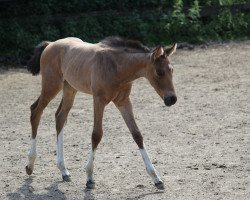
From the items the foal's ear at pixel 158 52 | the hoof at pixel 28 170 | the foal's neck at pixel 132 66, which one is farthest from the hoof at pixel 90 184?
the foal's ear at pixel 158 52

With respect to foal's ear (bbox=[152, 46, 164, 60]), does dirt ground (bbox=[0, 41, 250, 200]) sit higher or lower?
lower

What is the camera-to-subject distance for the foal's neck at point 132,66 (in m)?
6.11

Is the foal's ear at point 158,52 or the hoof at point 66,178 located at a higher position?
the foal's ear at point 158,52

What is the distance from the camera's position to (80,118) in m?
9.14

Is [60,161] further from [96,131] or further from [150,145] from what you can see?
[150,145]

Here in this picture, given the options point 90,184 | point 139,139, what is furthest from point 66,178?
point 139,139

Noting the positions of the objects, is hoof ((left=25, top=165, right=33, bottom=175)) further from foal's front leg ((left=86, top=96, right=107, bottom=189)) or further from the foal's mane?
the foal's mane

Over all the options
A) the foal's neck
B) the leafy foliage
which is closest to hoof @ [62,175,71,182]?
the foal's neck

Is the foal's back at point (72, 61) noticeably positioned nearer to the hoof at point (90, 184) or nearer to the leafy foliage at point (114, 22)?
the hoof at point (90, 184)

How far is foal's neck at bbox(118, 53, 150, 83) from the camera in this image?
611 cm

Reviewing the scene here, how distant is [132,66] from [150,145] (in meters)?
1.78

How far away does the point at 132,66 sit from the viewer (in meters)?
6.16

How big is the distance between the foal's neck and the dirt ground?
1080 mm

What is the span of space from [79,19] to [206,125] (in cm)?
770
